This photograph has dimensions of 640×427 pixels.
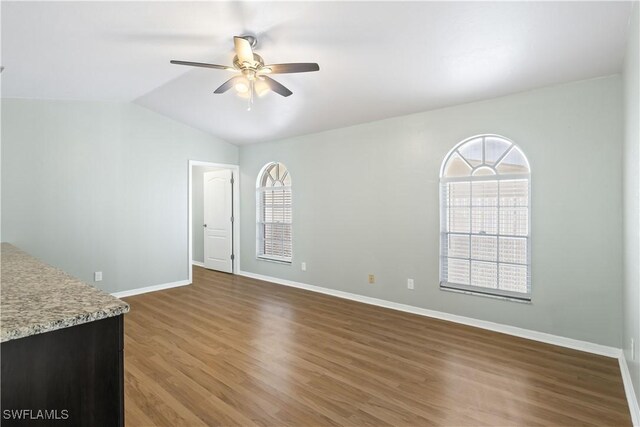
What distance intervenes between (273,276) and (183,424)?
12.8 ft

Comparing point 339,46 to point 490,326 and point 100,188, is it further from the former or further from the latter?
point 100,188

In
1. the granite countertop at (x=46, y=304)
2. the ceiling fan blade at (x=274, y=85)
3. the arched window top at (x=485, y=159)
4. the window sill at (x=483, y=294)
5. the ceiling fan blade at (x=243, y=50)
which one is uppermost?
the ceiling fan blade at (x=243, y=50)

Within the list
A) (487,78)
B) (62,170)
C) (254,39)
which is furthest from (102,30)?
(487,78)

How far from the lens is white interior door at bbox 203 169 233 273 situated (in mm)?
6590

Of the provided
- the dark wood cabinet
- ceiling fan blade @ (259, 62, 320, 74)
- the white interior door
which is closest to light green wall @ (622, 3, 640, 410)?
ceiling fan blade @ (259, 62, 320, 74)

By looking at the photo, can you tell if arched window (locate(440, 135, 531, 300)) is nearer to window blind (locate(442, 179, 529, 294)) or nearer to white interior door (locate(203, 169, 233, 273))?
window blind (locate(442, 179, 529, 294))

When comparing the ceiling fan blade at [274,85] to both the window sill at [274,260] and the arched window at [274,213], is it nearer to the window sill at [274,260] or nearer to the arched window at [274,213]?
the arched window at [274,213]

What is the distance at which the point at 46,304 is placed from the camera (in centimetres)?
128

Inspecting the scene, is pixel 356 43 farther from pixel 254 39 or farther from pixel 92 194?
pixel 92 194

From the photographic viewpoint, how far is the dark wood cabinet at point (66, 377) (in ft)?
3.39

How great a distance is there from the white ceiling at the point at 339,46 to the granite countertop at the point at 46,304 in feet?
6.32

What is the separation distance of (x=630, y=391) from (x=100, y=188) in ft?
19.7

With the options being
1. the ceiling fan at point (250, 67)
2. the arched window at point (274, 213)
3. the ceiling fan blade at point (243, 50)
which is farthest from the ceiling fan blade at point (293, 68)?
the arched window at point (274, 213)

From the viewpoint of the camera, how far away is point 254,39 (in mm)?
2918
